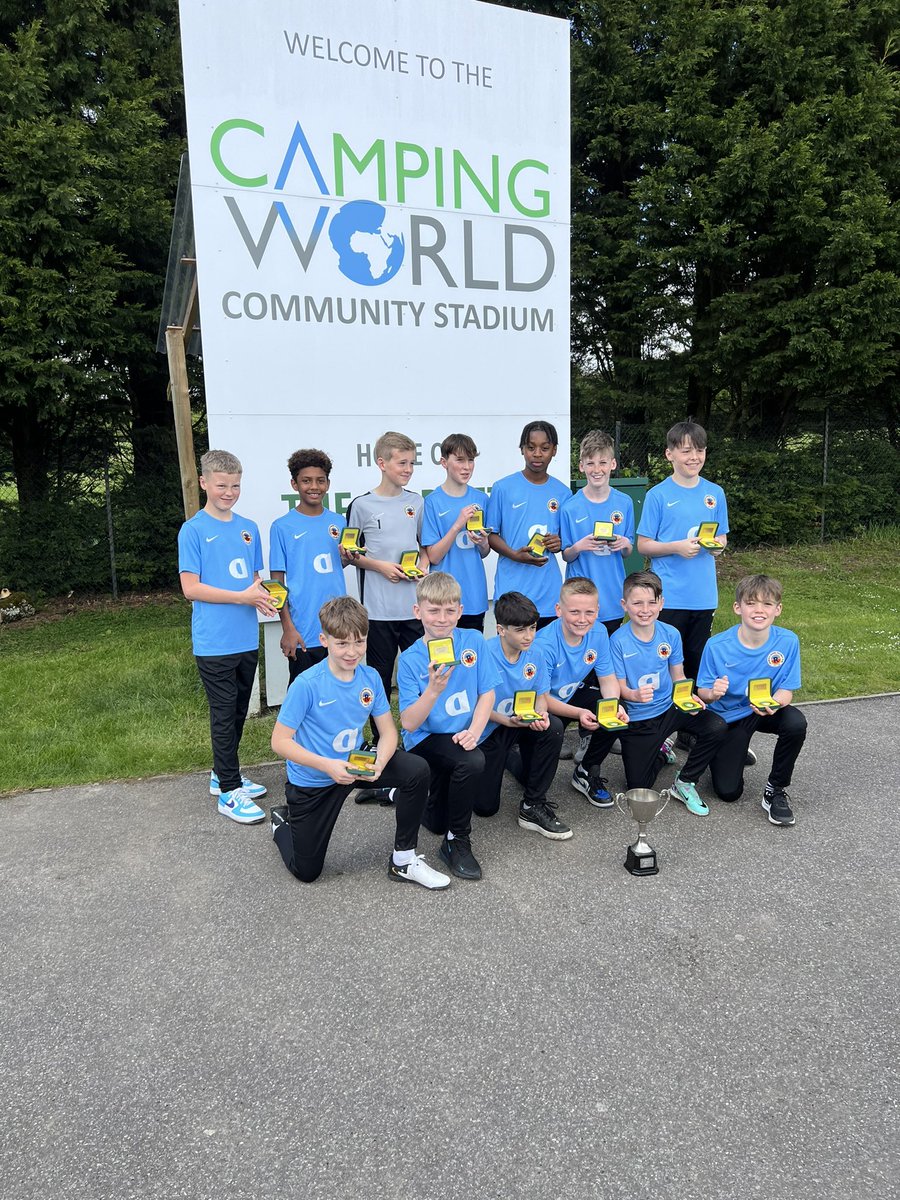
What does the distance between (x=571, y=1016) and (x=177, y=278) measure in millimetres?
6168

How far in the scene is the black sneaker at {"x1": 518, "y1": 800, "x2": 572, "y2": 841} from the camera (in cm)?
386

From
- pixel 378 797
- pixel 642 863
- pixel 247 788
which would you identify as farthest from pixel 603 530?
pixel 247 788

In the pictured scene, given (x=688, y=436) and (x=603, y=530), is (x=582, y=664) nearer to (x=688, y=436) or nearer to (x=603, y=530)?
(x=603, y=530)

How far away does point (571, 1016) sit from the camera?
2588 mm

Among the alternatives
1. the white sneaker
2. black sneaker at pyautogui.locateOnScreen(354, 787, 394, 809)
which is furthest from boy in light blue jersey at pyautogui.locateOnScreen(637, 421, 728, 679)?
the white sneaker

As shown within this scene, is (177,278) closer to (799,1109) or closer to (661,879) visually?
(661,879)

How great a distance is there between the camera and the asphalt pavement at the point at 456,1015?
80.8 inches

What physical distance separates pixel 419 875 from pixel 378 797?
975mm

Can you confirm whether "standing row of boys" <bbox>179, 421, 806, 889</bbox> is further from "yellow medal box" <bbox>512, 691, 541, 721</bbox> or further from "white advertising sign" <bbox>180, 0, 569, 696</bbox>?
"white advertising sign" <bbox>180, 0, 569, 696</bbox>

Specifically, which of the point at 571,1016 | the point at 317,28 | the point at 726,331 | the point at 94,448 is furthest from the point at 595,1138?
the point at 726,331

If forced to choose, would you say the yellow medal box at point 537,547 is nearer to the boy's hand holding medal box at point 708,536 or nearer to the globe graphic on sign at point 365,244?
the boy's hand holding medal box at point 708,536

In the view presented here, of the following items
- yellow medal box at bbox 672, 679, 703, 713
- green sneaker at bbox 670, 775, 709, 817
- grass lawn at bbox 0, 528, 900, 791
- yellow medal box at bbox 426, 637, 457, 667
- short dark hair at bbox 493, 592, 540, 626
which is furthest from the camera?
grass lawn at bbox 0, 528, 900, 791

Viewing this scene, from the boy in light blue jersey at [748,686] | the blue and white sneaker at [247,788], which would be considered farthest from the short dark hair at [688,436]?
the blue and white sneaker at [247,788]

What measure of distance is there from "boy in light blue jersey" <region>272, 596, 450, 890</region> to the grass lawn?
1662mm
